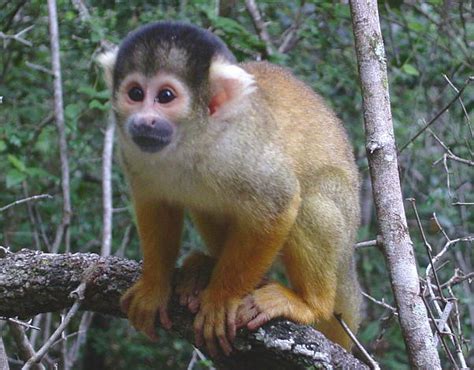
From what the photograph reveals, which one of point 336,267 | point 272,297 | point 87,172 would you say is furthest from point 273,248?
point 87,172

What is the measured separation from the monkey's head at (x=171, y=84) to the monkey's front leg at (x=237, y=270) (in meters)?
0.55

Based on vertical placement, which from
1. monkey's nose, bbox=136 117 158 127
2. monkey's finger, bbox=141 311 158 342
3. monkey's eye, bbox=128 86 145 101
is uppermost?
monkey's eye, bbox=128 86 145 101

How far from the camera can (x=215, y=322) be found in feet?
11.1

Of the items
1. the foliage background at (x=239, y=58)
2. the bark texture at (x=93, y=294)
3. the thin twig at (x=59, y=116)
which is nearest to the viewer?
the bark texture at (x=93, y=294)

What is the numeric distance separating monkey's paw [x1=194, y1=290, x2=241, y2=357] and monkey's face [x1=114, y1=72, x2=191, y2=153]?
720 millimetres

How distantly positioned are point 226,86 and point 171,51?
29 centimetres

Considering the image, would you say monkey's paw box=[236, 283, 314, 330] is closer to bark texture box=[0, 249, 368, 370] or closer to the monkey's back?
bark texture box=[0, 249, 368, 370]

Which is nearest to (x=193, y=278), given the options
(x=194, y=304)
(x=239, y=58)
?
(x=194, y=304)

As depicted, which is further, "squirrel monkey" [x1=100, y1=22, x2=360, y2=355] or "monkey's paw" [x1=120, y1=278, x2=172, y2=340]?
"monkey's paw" [x1=120, y1=278, x2=172, y2=340]

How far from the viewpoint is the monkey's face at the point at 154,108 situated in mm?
3363

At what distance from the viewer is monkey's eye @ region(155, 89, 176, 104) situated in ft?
11.2

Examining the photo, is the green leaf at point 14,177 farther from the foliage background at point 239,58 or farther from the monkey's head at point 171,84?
the monkey's head at point 171,84

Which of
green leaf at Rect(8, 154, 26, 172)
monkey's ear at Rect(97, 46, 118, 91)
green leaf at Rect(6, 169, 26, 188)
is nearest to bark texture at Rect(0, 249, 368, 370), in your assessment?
monkey's ear at Rect(97, 46, 118, 91)

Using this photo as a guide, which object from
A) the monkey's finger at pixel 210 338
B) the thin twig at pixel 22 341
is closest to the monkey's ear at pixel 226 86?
the monkey's finger at pixel 210 338
